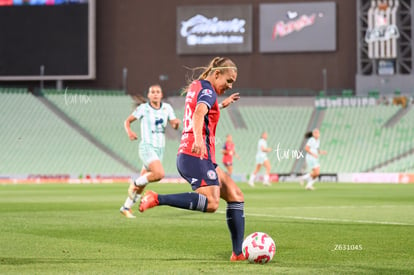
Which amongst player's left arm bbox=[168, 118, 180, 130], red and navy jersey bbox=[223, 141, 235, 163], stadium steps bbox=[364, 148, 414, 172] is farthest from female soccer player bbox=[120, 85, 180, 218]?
stadium steps bbox=[364, 148, 414, 172]

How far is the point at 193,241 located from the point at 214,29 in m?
46.2

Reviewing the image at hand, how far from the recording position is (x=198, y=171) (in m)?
10.0

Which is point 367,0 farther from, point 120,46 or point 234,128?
point 120,46

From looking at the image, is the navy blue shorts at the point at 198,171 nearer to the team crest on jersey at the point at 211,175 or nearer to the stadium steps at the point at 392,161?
the team crest on jersey at the point at 211,175

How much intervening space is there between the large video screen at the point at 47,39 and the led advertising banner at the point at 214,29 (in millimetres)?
6006

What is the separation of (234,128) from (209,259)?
151 ft

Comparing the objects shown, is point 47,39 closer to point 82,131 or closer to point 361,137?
point 82,131

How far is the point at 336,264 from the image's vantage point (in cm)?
971

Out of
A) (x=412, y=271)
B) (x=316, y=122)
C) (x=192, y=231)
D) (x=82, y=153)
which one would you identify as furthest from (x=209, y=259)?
(x=316, y=122)

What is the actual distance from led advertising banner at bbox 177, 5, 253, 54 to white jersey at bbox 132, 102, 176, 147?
40339 mm

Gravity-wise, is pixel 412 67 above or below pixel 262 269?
above

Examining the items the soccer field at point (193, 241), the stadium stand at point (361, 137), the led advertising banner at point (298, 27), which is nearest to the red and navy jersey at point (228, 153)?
the stadium stand at point (361, 137)

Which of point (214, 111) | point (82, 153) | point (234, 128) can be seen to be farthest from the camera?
point (234, 128)

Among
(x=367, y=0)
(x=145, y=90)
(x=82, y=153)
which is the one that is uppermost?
(x=367, y=0)
